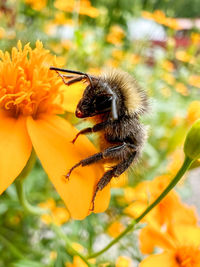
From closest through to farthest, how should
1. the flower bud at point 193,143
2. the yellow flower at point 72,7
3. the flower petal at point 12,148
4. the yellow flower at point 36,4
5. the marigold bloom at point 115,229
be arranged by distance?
the flower petal at point 12,148 → the flower bud at point 193,143 → the marigold bloom at point 115,229 → the yellow flower at point 36,4 → the yellow flower at point 72,7

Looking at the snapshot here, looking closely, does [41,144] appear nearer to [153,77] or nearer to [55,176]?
[55,176]

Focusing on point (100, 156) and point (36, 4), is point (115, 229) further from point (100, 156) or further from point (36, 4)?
point (36, 4)

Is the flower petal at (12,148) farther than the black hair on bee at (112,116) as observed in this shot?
No

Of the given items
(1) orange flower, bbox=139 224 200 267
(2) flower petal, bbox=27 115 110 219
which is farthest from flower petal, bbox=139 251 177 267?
(2) flower petal, bbox=27 115 110 219

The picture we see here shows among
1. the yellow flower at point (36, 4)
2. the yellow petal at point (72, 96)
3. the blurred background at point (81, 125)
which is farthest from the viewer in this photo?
the yellow flower at point (36, 4)

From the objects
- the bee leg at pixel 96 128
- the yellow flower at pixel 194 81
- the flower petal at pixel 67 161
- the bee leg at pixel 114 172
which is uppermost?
the bee leg at pixel 96 128

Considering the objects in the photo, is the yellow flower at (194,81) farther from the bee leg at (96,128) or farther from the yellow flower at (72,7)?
the bee leg at (96,128)

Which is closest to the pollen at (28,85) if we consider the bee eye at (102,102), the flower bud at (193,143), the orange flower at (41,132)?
the orange flower at (41,132)

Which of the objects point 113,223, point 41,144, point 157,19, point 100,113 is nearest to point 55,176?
point 41,144
